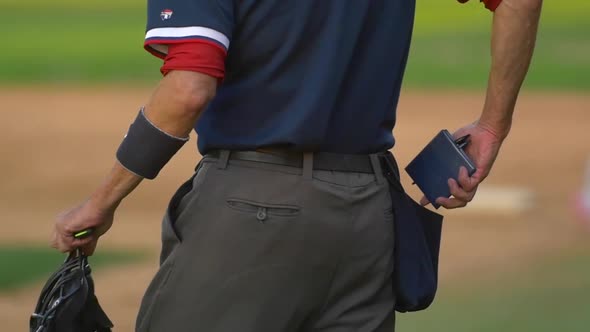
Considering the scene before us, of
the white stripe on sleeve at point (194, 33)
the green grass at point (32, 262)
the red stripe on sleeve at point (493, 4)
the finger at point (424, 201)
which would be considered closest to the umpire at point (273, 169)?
the white stripe on sleeve at point (194, 33)

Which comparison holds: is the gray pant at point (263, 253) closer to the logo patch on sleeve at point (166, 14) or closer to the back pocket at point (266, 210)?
the back pocket at point (266, 210)

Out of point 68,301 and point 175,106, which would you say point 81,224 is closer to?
point 68,301

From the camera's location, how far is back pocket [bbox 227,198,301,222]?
2.89m

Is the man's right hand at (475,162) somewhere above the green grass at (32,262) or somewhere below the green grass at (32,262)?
above

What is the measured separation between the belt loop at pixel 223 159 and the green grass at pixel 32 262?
13.6 feet

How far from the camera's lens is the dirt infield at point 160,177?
743 centimetres

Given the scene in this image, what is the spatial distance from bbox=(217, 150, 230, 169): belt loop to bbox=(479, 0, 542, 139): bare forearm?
69cm

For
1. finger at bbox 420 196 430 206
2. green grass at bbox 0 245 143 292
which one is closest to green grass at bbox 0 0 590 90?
green grass at bbox 0 245 143 292

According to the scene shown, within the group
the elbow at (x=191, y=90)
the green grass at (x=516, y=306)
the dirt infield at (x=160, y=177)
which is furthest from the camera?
the dirt infield at (x=160, y=177)

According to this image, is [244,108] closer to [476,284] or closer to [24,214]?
[476,284]

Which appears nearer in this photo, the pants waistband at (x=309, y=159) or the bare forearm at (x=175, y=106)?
the bare forearm at (x=175, y=106)

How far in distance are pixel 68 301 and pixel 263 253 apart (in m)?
0.50

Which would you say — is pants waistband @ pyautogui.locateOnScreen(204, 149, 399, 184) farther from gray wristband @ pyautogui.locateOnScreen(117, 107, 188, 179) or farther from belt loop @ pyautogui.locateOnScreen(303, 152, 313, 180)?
gray wristband @ pyautogui.locateOnScreen(117, 107, 188, 179)

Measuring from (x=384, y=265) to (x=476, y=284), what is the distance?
158 inches
